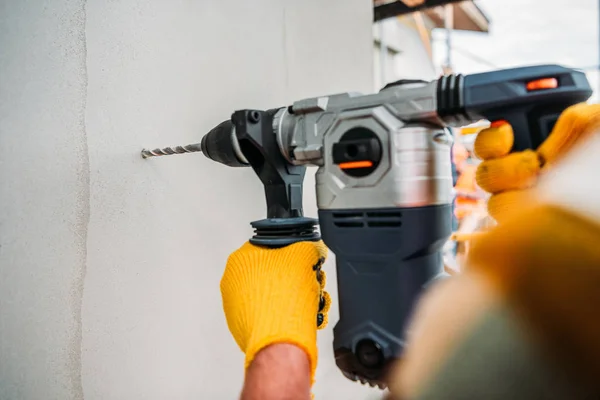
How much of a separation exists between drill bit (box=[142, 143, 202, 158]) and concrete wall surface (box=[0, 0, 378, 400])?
18 mm

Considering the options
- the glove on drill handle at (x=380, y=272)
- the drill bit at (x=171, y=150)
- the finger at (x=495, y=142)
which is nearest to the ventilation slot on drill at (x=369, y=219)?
the glove on drill handle at (x=380, y=272)

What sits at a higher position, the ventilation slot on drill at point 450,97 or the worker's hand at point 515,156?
the ventilation slot on drill at point 450,97

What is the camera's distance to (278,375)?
0.44 m

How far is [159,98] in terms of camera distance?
741 millimetres

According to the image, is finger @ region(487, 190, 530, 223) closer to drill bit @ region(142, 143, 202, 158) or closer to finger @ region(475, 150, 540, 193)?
finger @ region(475, 150, 540, 193)

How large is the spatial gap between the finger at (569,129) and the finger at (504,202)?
4cm

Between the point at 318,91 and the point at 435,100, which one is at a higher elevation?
the point at 318,91

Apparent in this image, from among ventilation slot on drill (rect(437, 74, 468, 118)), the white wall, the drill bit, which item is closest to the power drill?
ventilation slot on drill (rect(437, 74, 468, 118))

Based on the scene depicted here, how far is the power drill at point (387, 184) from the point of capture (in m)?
0.46

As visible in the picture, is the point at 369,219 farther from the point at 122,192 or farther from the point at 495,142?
the point at 122,192

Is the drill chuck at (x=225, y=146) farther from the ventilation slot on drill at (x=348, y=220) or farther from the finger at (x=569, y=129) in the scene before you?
the finger at (x=569, y=129)

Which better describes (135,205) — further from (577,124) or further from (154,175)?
(577,124)

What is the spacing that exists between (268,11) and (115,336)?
73 centimetres

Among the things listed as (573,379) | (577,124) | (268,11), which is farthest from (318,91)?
(573,379)
